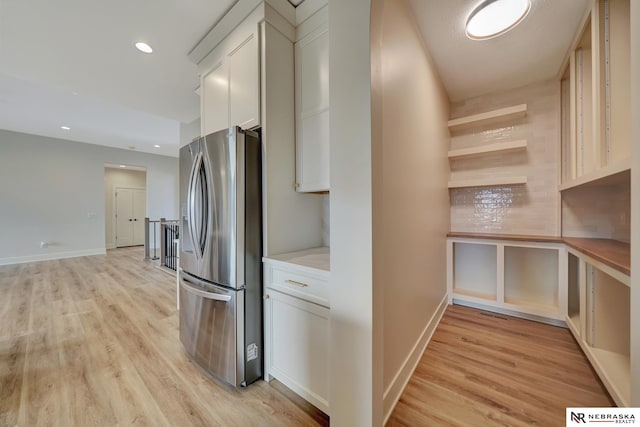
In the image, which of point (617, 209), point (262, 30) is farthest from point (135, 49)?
point (617, 209)

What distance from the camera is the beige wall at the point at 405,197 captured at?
4.14ft

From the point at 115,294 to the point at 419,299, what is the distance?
153 inches

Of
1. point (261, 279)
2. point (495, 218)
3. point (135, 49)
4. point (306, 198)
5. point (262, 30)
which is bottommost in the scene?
point (261, 279)

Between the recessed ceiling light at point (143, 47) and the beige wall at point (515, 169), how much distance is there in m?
3.36

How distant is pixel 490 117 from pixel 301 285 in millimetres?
2633

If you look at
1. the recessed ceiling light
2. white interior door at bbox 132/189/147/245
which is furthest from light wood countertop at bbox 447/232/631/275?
white interior door at bbox 132/189/147/245

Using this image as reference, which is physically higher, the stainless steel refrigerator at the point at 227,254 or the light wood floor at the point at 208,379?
the stainless steel refrigerator at the point at 227,254

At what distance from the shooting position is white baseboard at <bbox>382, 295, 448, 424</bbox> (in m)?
1.29

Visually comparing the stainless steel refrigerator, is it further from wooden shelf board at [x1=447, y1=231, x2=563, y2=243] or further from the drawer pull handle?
wooden shelf board at [x1=447, y1=231, x2=563, y2=243]

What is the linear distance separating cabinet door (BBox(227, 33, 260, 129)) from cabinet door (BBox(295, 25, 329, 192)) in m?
0.32

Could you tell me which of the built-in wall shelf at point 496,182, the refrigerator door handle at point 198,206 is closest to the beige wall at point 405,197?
the built-in wall shelf at point 496,182

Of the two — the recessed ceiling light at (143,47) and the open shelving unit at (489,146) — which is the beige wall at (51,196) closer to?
the recessed ceiling light at (143,47)

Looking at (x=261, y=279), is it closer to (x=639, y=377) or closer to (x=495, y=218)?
(x=639, y=377)

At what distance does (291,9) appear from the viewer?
1.79 m
